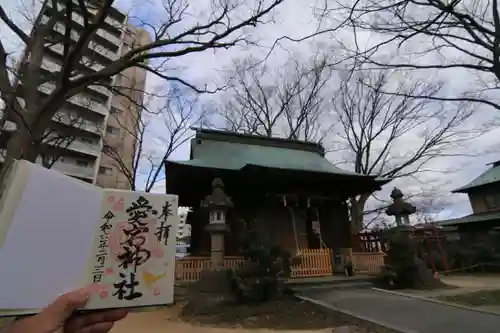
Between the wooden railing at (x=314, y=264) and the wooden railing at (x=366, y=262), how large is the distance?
1.25 m

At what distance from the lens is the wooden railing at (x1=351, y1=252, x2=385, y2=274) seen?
11.0 metres

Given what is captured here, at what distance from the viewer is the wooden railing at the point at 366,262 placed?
1102 cm

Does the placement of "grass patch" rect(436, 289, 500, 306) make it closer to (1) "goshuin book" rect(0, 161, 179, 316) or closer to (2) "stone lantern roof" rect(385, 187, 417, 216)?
(2) "stone lantern roof" rect(385, 187, 417, 216)

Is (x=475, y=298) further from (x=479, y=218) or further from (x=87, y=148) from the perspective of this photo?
(x=87, y=148)

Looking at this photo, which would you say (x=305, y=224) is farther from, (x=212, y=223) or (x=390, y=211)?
(x=212, y=223)

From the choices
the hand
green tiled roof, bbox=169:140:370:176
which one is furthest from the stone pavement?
the hand

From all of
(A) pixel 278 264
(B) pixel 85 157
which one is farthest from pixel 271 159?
(B) pixel 85 157

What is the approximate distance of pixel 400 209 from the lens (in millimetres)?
10680

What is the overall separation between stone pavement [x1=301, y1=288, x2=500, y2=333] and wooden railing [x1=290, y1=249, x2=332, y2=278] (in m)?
1.50

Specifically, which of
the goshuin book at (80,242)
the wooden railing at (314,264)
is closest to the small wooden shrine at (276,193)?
the wooden railing at (314,264)

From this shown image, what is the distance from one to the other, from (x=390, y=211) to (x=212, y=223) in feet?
21.6

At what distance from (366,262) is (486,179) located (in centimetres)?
1692

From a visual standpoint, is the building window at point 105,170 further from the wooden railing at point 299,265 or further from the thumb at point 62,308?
the thumb at point 62,308

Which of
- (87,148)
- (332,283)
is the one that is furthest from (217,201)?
(87,148)
